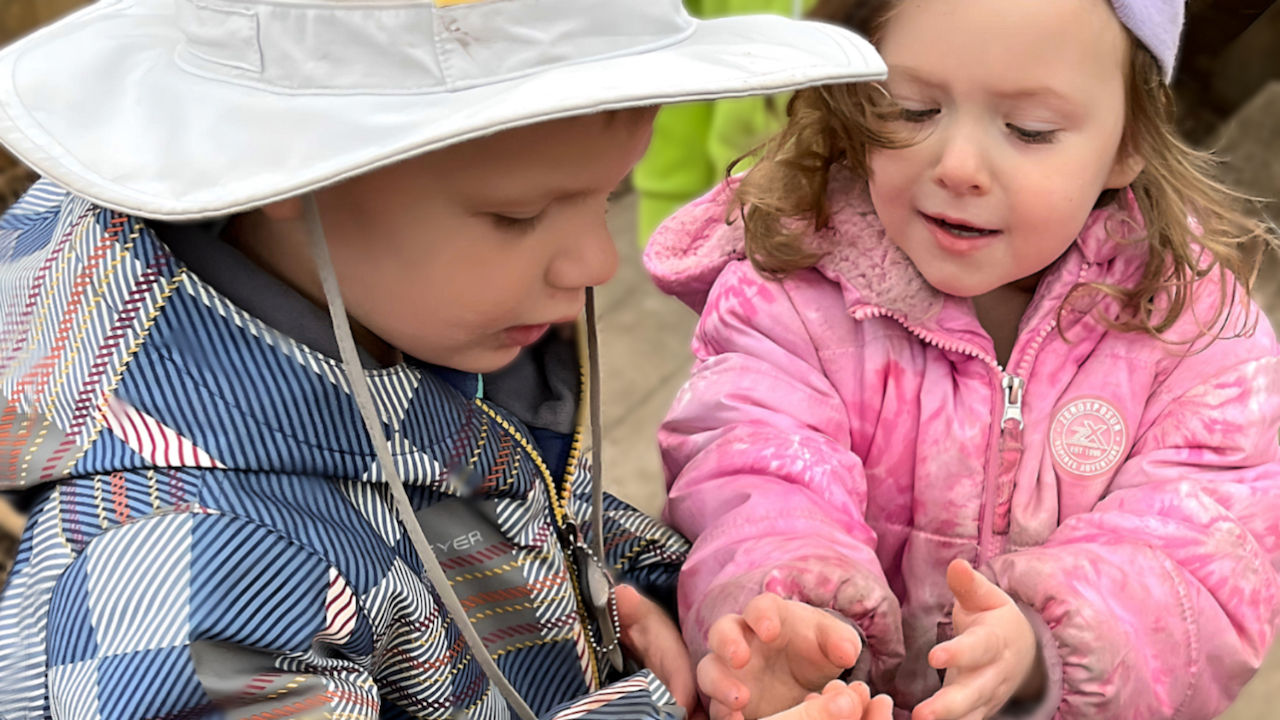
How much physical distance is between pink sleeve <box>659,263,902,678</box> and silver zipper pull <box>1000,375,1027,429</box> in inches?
5.0

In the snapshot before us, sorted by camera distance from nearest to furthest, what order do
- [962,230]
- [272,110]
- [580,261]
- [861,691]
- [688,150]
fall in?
1. [272,110]
2. [580,261]
3. [861,691]
4. [962,230]
5. [688,150]

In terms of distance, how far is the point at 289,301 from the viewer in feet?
2.19

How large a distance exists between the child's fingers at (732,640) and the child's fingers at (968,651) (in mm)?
127

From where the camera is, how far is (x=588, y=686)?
86cm

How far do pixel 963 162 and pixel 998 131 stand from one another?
0.13 ft

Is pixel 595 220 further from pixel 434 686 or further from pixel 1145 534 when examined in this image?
pixel 1145 534

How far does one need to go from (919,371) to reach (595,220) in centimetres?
39

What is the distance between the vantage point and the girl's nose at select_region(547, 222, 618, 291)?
0.66m

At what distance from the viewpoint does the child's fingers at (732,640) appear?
762mm

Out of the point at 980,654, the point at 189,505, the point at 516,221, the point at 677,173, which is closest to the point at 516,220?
the point at 516,221

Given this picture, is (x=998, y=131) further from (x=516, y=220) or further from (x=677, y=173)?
(x=677, y=173)

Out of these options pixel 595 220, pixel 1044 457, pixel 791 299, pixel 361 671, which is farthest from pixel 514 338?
pixel 1044 457

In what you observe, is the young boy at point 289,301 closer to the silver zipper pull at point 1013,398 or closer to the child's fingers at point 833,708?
the child's fingers at point 833,708

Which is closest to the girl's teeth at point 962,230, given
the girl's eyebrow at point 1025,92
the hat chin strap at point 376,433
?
the girl's eyebrow at point 1025,92
